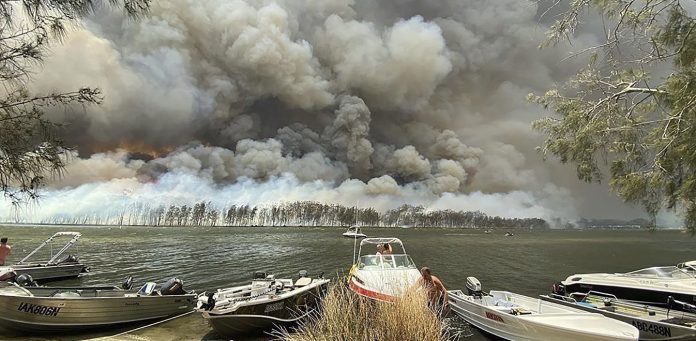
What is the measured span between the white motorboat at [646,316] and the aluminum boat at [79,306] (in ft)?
50.8

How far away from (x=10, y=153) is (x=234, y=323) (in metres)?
9.31

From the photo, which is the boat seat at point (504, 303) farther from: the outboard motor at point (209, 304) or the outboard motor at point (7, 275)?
the outboard motor at point (7, 275)

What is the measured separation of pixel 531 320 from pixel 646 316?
4992 mm

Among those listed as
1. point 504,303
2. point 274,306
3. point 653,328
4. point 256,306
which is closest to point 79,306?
point 256,306

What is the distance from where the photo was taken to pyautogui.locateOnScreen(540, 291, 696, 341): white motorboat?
11211 mm

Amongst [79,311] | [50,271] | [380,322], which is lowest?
[50,271]

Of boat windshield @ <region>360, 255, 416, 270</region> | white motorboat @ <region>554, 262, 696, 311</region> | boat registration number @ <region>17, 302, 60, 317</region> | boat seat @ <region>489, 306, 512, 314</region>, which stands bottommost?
boat registration number @ <region>17, 302, 60, 317</region>

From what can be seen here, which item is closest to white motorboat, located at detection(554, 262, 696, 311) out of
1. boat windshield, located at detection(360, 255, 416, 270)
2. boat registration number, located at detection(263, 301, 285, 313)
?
boat windshield, located at detection(360, 255, 416, 270)

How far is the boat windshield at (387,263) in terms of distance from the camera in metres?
15.1

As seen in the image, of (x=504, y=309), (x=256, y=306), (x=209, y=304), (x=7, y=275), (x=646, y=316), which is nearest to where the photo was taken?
(x=209, y=304)

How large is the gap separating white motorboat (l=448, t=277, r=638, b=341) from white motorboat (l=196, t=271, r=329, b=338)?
5.85 metres

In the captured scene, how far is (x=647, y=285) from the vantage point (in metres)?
14.8

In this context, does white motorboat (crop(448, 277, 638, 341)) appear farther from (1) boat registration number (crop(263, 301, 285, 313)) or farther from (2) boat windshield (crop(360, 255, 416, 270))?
(1) boat registration number (crop(263, 301, 285, 313))

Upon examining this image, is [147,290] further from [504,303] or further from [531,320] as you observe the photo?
[531,320]
